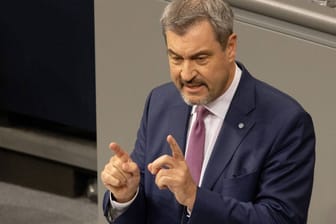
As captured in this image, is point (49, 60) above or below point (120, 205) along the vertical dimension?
below

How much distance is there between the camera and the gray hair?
8.13 ft

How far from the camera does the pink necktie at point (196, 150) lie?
106 inches

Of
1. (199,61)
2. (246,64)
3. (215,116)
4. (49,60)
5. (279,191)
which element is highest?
(199,61)

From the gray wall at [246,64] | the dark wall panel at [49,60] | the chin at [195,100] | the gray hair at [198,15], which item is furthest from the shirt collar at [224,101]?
the dark wall panel at [49,60]

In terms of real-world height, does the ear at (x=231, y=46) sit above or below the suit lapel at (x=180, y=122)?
above

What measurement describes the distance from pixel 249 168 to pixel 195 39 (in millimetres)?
383

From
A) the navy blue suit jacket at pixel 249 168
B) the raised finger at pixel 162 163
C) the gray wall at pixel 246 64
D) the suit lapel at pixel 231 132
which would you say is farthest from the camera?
the gray wall at pixel 246 64

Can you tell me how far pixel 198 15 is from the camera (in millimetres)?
2479

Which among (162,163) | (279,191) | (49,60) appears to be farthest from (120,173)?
(49,60)

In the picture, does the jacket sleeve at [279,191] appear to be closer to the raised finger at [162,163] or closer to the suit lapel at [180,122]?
the raised finger at [162,163]

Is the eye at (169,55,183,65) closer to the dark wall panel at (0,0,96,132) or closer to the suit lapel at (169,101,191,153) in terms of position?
the suit lapel at (169,101,191,153)

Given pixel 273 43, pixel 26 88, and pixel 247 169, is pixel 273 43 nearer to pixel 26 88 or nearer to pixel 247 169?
pixel 247 169

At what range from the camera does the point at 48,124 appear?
5082 mm

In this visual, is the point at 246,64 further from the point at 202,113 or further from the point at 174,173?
the point at 174,173
